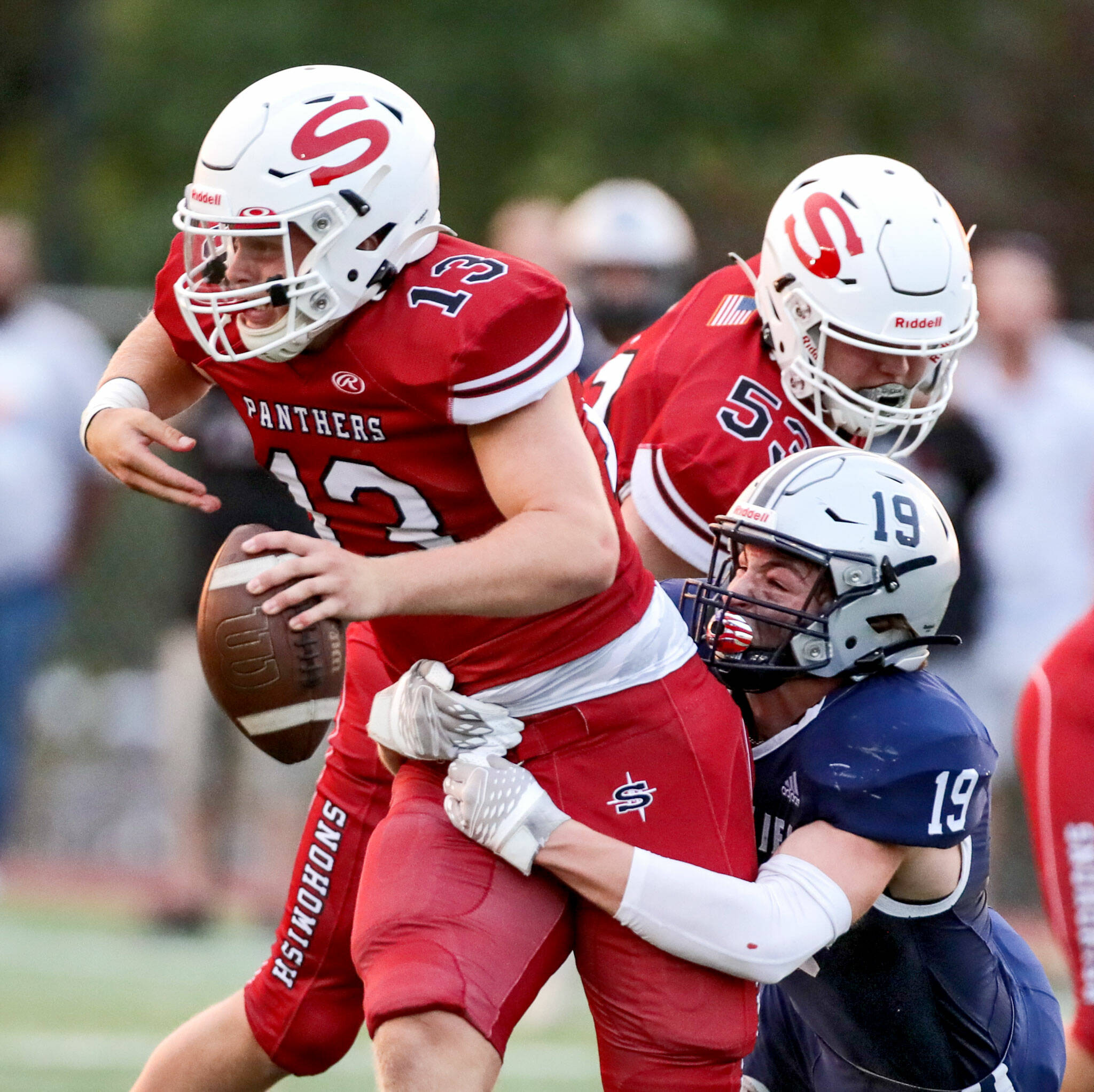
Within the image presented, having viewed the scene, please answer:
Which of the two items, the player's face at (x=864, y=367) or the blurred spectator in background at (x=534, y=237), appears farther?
the blurred spectator in background at (x=534, y=237)

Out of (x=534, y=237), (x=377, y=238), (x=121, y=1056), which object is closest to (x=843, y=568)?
(x=377, y=238)

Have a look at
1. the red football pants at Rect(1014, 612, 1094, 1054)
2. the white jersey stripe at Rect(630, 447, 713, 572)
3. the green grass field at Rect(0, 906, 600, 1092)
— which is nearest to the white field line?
the green grass field at Rect(0, 906, 600, 1092)

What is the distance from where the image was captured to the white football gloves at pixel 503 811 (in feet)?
9.95

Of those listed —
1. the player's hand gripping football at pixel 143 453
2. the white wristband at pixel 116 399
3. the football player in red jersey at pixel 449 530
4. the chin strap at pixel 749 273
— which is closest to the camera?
the football player in red jersey at pixel 449 530

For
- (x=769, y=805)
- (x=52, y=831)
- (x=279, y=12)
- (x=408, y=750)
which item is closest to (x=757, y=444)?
(x=769, y=805)

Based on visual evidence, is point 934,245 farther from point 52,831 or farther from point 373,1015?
point 52,831

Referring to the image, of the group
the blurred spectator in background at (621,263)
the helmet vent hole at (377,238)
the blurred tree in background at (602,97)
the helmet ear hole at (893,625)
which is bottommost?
the blurred tree in background at (602,97)

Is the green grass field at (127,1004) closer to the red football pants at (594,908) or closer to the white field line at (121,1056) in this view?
the white field line at (121,1056)

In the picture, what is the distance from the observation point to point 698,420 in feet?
12.0

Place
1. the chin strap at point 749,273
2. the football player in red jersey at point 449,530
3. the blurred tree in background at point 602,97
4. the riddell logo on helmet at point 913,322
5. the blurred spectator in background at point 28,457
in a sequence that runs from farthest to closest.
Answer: the blurred tree in background at point 602,97
the blurred spectator in background at point 28,457
the chin strap at point 749,273
the riddell logo on helmet at point 913,322
the football player in red jersey at point 449,530

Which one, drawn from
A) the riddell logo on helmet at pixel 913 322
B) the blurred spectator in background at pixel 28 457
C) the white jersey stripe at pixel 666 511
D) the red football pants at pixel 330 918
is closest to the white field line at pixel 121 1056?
the red football pants at pixel 330 918

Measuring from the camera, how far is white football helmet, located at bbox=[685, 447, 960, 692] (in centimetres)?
327

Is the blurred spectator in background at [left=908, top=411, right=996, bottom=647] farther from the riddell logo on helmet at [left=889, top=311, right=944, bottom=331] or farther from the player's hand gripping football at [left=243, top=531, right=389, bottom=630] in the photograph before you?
the player's hand gripping football at [left=243, top=531, right=389, bottom=630]

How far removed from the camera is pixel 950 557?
3379 millimetres
